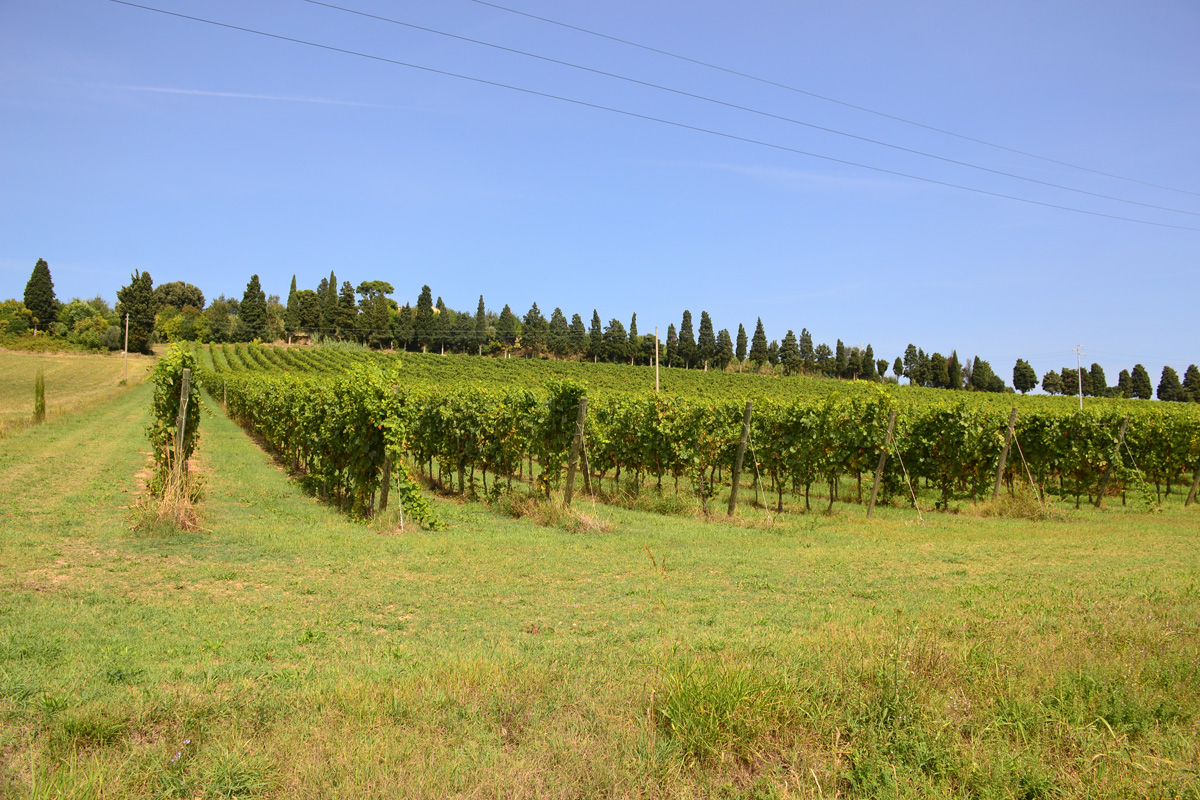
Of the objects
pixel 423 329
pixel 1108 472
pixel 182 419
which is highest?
pixel 423 329

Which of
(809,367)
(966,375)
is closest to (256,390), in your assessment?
(809,367)

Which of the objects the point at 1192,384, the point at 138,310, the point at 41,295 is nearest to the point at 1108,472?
the point at 1192,384

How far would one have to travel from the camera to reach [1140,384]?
83125mm

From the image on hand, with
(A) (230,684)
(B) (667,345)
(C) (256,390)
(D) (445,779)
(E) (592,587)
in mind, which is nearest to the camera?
(D) (445,779)

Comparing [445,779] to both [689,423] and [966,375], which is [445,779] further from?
[966,375]

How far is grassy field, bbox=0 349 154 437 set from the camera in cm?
3725

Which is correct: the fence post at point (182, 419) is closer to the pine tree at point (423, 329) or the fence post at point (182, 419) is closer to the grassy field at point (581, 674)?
the grassy field at point (581, 674)

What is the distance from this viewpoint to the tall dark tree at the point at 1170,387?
76688 mm

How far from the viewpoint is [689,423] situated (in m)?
15.1

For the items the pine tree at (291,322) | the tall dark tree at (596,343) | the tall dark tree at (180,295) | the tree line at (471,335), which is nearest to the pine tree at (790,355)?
the tree line at (471,335)

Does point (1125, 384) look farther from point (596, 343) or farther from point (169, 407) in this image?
point (169, 407)

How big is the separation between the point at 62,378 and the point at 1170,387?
11259 cm

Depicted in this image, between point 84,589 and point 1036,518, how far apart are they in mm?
15291

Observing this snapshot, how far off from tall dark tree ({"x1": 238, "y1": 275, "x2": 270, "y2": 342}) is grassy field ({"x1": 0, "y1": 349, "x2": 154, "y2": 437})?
19190mm
